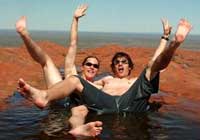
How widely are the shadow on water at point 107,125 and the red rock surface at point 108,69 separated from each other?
4.06 feet

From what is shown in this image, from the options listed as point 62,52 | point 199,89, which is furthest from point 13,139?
point 62,52

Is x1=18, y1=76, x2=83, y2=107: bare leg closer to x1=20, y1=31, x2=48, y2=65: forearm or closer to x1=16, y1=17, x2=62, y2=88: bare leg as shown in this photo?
x1=16, y1=17, x2=62, y2=88: bare leg

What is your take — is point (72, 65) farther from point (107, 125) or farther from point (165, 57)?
point (165, 57)

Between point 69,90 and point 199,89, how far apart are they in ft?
21.4

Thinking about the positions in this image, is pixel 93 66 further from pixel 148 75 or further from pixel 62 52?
pixel 62 52

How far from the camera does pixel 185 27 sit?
620 centimetres

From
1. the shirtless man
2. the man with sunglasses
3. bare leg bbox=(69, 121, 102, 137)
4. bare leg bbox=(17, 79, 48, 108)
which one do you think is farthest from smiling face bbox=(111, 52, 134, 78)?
bare leg bbox=(69, 121, 102, 137)

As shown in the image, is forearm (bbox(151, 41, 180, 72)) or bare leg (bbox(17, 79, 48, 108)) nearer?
bare leg (bbox(17, 79, 48, 108))

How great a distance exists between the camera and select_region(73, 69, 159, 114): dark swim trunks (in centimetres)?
702

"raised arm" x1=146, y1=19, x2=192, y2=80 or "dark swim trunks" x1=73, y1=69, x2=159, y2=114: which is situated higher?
"raised arm" x1=146, y1=19, x2=192, y2=80

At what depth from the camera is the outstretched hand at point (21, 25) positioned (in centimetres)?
703

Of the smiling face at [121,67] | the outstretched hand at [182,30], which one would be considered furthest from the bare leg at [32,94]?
the outstretched hand at [182,30]

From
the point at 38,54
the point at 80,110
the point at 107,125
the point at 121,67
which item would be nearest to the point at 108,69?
the point at 121,67

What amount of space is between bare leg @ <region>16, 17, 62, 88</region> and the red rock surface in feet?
6.13
